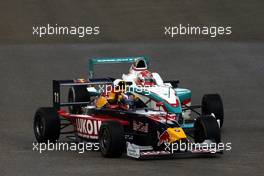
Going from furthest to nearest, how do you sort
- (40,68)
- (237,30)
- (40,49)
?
(237,30) → (40,49) → (40,68)

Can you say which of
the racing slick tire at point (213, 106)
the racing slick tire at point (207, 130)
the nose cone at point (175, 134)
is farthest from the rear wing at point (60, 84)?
the nose cone at point (175, 134)

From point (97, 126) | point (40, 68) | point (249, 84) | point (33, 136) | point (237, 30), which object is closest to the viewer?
point (97, 126)

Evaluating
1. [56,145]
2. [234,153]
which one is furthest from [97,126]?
[234,153]

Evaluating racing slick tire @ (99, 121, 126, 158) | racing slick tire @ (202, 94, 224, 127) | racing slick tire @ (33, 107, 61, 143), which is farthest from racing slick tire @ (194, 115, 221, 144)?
racing slick tire @ (33, 107, 61, 143)

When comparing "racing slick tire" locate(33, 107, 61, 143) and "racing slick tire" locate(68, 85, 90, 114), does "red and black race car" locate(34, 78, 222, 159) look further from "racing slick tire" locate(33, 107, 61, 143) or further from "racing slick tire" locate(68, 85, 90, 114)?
"racing slick tire" locate(68, 85, 90, 114)

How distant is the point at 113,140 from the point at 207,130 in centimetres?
163

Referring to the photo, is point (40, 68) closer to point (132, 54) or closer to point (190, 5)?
point (132, 54)

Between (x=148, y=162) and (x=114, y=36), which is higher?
(x=114, y=36)

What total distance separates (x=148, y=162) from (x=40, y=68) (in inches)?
469

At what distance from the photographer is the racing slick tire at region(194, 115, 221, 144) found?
1850 centimetres

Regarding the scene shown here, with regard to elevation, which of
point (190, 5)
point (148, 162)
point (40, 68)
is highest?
point (190, 5)

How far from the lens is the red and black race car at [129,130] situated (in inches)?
711

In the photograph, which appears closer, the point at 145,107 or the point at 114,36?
the point at 145,107

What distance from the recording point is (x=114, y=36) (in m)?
33.6
